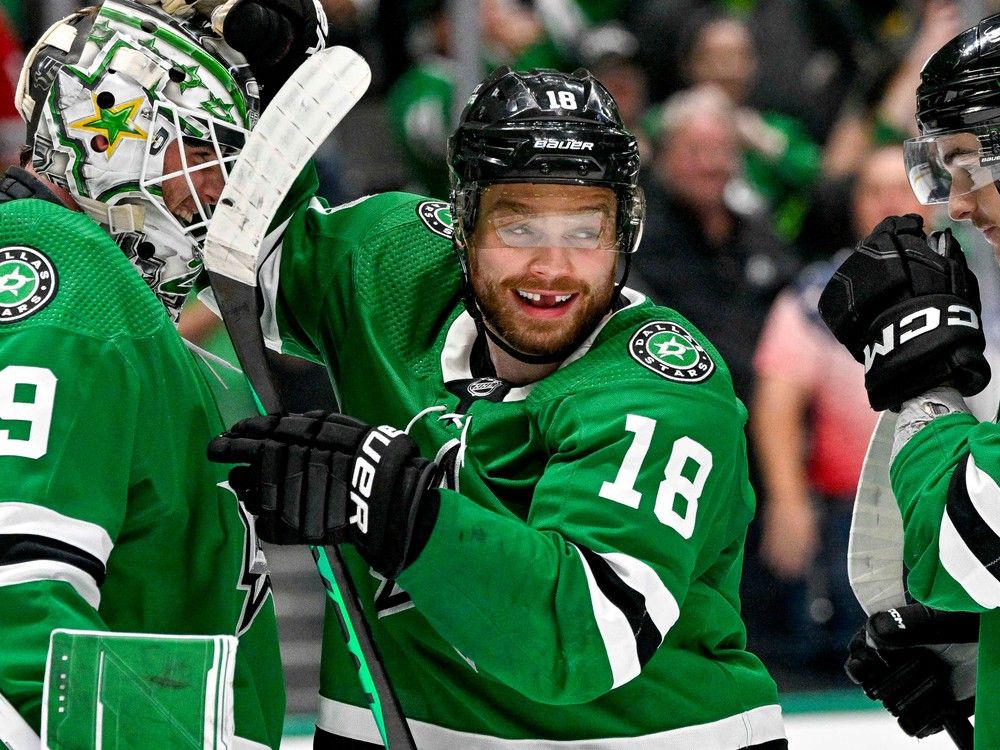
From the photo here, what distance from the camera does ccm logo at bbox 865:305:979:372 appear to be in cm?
177

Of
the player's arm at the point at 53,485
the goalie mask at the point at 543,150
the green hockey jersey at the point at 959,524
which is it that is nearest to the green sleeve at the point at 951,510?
the green hockey jersey at the point at 959,524

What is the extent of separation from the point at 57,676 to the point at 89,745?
0.25 feet

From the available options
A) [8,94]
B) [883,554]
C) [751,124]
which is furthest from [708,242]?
[883,554]

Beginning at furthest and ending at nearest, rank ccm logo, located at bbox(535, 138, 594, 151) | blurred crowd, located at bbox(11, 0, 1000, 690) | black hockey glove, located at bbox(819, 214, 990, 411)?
blurred crowd, located at bbox(11, 0, 1000, 690), ccm logo, located at bbox(535, 138, 594, 151), black hockey glove, located at bbox(819, 214, 990, 411)

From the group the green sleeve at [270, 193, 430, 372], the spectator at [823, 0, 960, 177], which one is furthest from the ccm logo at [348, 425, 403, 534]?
the spectator at [823, 0, 960, 177]

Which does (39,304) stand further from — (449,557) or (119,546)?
(449,557)

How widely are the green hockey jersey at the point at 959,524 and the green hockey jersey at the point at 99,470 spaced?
0.84m

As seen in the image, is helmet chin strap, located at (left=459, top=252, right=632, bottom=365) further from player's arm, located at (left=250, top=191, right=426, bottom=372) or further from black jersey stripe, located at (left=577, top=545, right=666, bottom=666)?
black jersey stripe, located at (left=577, top=545, right=666, bottom=666)

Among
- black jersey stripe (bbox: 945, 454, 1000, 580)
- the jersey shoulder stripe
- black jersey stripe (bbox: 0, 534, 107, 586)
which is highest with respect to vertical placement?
the jersey shoulder stripe

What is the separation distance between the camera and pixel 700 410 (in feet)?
6.03

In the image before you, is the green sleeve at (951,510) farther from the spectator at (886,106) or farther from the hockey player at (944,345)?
the spectator at (886,106)

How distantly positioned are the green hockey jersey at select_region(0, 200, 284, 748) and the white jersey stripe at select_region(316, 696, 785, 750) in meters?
0.20

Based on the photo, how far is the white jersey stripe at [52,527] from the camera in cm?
157

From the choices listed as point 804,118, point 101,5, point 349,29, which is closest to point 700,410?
point 101,5
